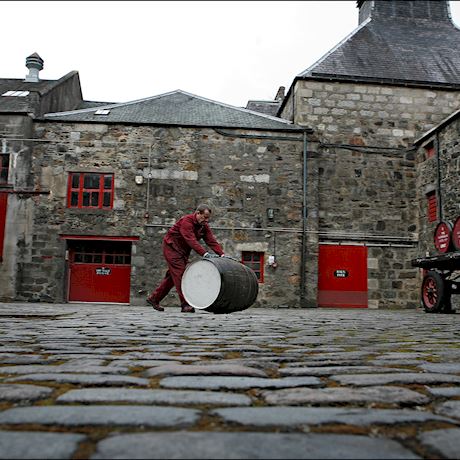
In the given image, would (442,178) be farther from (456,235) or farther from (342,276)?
(456,235)

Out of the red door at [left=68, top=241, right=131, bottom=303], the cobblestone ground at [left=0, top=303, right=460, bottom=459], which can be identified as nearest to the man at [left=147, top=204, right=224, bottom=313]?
the cobblestone ground at [left=0, top=303, right=460, bottom=459]

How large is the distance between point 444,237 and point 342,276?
686 centimetres

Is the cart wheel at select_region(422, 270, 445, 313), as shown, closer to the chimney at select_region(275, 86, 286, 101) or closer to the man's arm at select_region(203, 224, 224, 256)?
the man's arm at select_region(203, 224, 224, 256)

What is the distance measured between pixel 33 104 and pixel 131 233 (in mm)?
5358

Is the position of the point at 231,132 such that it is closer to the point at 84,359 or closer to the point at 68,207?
the point at 68,207

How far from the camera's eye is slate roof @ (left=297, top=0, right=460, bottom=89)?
732 inches

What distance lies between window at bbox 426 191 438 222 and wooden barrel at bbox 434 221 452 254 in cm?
587

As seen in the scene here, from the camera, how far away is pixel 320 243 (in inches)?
683

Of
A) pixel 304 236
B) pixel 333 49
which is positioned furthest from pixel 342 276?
pixel 333 49

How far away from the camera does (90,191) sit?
16844 millimetres

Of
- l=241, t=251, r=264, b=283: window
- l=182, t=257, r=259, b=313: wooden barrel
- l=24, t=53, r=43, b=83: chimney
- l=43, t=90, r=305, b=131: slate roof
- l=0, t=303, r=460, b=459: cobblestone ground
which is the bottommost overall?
l=0, t=303, r=460, b=459: cobblestone ground

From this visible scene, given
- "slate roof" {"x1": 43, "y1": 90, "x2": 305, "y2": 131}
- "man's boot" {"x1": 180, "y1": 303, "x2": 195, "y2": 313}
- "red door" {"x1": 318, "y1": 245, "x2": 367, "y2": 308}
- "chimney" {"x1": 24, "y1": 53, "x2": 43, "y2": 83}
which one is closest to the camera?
"man's boot" {"x1": 180, "y1": 303, "x2": 195, "y2": 313}

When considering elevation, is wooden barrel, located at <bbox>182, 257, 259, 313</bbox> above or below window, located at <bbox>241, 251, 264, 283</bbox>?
below

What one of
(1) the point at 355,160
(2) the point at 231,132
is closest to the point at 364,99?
(1) the point at 355,160
